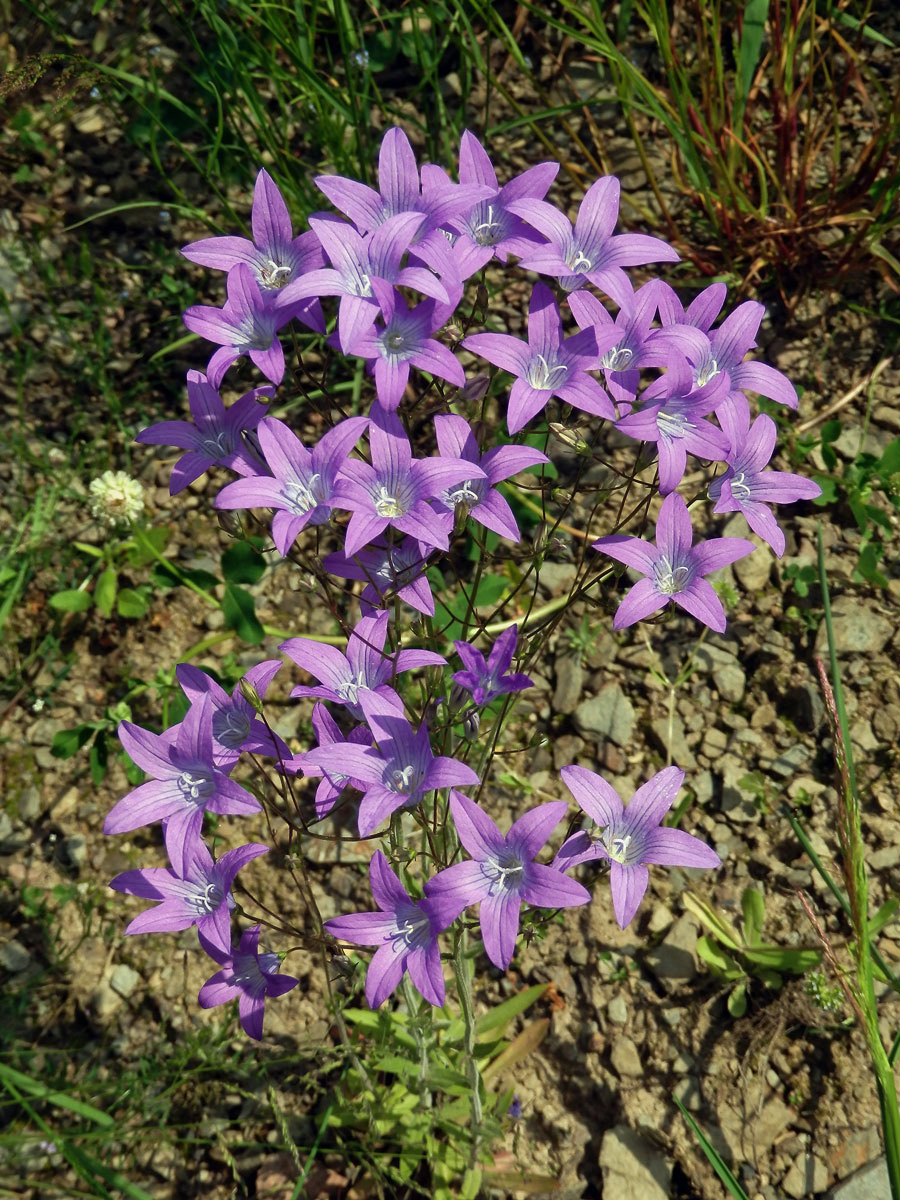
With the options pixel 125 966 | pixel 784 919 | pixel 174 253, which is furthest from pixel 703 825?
pixel 174 253

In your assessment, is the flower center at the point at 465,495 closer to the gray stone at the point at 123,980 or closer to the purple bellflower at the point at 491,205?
the purple bellflower at the point at 491,205

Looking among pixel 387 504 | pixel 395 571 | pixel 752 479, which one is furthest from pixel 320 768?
pixel 752 479

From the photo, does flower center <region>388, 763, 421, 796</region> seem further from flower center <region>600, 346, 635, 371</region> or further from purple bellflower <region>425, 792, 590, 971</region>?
flower center <region>600, 346, 635, 371</region>

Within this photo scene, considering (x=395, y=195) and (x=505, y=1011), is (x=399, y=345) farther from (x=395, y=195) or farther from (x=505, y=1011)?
(x=505, y=1011)

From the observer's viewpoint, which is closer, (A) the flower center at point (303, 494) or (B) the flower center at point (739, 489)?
(A) the flower center at point (303, 494)

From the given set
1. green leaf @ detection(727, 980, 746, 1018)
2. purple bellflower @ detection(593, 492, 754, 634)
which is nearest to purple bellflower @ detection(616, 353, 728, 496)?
purple bellflower @ detection(593, 492, 754, 634)

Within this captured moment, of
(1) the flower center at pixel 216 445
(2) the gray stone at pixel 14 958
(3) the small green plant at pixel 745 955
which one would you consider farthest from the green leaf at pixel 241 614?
(3) the small green plant at pixel 745 955
